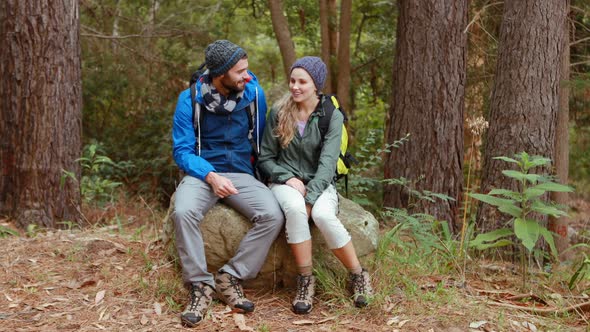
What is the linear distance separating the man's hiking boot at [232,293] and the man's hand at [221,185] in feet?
1.87

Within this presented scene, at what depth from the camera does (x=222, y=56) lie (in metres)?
4.38

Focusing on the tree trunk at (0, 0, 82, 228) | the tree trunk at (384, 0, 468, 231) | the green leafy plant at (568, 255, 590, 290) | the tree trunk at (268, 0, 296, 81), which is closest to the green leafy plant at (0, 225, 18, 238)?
the tree trunk at (0, 0, 82, 228)

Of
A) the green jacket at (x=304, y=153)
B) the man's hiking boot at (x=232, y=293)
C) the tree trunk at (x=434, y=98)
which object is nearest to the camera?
the man's hiking boot at (x=232, y=293)

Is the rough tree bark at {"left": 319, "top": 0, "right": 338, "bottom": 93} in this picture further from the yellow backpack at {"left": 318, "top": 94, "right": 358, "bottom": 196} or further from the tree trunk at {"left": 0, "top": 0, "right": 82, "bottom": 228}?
the yellow backpack at {"left": 318, "top": 94, "right": 358, "bottom": 196}

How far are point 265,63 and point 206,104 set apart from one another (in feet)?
38.1

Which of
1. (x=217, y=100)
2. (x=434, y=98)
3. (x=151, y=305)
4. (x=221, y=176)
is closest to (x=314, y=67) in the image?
(x=217, y=100)

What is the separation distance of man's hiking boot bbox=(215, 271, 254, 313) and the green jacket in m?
0.82

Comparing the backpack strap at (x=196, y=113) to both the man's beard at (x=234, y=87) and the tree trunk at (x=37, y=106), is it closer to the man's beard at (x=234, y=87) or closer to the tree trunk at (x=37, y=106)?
the man's beard at (x=234, y=87)

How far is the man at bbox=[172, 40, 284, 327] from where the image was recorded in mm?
4180

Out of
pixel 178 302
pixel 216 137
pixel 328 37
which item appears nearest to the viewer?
pixel 178 302

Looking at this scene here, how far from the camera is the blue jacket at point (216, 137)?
14.9 ft

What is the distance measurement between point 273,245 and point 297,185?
19.2 inches

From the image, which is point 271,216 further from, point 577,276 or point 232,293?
point 577,276

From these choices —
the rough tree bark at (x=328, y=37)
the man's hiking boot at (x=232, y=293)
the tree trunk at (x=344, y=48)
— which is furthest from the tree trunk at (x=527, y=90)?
the rough tree bark at (x=328, y=37)
